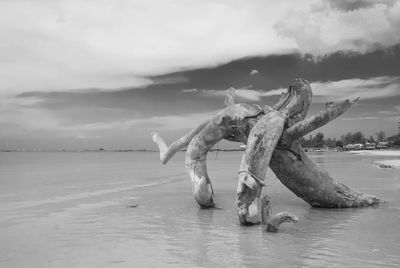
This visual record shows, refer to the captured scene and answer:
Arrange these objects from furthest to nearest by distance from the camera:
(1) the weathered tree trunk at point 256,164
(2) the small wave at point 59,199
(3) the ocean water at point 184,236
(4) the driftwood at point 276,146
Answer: (2) the small wave at point 59,199, (4) the driftwood at point 276,146, (1) the weathered tree trunk at point 256,164, (3) the ocean water at point 184,236

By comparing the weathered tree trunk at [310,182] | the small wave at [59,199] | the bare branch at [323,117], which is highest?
the bare branch at [323,117]

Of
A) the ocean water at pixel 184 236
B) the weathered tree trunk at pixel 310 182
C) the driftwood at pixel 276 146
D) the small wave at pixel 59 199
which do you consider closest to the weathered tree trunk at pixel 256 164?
the driftwood at pixel 276 146

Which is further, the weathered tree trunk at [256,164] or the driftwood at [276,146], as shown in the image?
the driftwood at [276,146]

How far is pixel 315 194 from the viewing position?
1034cm

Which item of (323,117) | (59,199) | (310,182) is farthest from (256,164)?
(59,199)

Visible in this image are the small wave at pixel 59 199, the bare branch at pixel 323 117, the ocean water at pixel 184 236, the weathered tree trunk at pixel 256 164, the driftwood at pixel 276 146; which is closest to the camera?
the ocean water at pixel 184 236

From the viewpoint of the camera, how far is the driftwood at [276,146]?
8852 mm

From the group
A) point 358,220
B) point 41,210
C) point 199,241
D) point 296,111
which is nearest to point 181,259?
point 199,241

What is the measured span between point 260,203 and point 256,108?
2.64 meters

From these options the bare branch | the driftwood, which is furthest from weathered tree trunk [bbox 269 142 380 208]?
the bare branch

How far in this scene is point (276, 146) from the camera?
31.9 feet

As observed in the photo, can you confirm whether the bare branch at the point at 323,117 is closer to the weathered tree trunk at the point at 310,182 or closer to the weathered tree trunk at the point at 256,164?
the weathered tree trunk at the point at 256,164

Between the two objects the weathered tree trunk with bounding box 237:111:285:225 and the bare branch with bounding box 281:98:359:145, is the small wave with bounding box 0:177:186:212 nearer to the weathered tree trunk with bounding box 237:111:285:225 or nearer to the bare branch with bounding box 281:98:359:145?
the weathered tree trunk with bounding box 237:111:285:225

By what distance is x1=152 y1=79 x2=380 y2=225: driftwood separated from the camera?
885 centimetres
